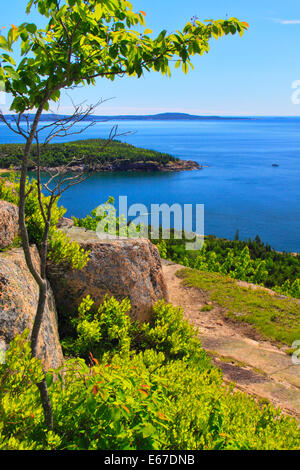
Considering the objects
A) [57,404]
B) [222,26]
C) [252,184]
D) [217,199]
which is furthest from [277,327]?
[252,184]

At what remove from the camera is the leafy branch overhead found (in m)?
2.25

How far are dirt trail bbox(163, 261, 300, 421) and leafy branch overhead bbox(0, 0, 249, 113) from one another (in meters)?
4.92

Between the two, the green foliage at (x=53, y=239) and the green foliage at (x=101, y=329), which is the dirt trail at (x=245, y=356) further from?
the green foliage at (x=53, y=239)

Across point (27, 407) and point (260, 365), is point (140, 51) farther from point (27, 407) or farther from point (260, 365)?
point (260, 365)

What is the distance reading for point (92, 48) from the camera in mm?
2557

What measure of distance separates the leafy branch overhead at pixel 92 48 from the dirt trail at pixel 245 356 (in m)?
4.92

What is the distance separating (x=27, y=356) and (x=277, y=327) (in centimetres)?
760

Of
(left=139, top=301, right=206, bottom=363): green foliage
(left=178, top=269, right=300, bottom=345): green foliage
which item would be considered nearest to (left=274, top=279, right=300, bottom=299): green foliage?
(left=178, top=269, right=300, bottom=345): green foliage

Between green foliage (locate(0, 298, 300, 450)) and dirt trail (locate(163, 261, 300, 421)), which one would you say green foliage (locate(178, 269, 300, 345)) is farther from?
green foliage (locate(0, 298, 300, 450))

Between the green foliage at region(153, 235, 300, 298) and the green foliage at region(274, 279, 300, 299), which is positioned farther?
the green foliage at region(153, 235, 300, 298)

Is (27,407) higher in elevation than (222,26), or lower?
lower

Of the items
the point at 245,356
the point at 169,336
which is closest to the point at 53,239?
the point at 169,336

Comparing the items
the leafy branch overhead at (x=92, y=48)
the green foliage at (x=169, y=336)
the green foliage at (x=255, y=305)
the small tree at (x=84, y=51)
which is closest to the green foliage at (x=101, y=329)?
the green foliage at (x=169, y=336)
